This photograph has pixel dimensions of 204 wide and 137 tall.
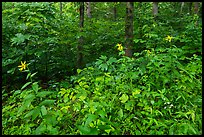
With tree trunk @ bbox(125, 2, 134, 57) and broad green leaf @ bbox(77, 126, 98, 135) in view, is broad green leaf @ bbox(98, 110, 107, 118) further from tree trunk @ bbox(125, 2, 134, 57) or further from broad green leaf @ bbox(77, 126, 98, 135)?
tree trunk @ bbox(125, 2, 134, 57)

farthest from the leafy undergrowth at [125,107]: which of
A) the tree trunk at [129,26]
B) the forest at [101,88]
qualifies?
the tree trunk at [129,26]

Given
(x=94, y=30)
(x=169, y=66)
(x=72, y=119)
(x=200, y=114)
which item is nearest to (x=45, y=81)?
(x=94, y=30)

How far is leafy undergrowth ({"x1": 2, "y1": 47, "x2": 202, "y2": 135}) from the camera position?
2107mm

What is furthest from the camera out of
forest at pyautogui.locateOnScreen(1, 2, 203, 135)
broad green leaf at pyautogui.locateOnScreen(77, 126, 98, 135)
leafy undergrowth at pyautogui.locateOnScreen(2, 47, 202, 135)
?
forest at pyautogui.locateOnScreen(1, 2, 203, 135)

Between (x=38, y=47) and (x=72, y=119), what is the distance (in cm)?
234

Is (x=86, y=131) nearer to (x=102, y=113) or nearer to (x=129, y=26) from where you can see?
(x=102, y=113)

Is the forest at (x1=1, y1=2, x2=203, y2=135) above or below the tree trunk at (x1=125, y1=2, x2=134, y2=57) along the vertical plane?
below

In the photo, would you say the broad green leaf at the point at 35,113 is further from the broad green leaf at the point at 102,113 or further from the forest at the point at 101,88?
the broad green leaf at the point at 102,113

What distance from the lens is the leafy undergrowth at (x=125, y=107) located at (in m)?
2.11

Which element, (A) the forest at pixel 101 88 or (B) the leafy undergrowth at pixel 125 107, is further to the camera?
(A) the forest at pixel 101 88

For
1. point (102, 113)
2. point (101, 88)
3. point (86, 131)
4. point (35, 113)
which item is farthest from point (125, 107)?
point (35, 113)

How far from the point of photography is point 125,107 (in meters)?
2.40

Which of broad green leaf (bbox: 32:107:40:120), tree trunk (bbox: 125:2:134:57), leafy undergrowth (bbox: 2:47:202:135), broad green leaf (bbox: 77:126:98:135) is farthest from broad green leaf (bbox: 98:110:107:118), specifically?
tree trunk (bbox: 125:2:134:57)

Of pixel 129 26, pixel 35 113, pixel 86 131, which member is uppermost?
pixel 129 26
